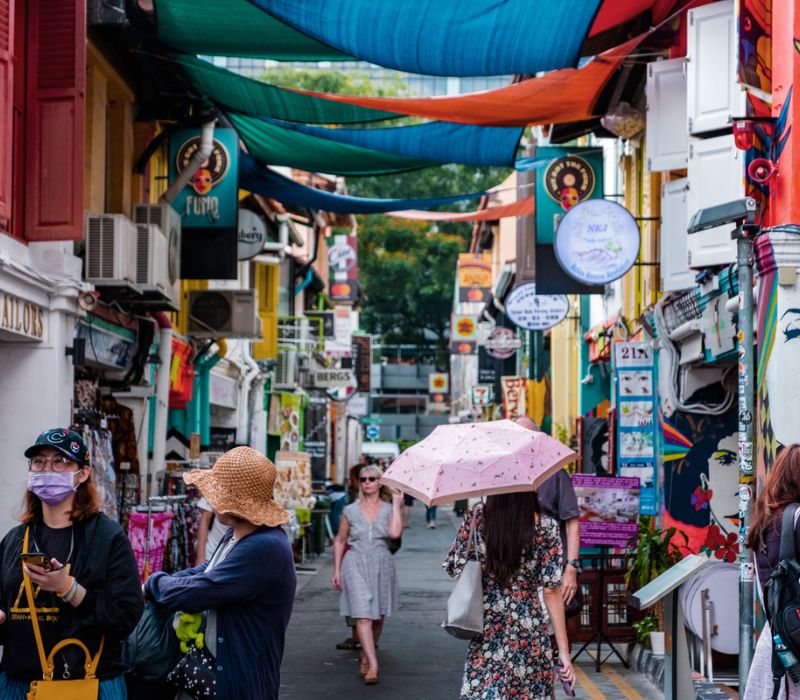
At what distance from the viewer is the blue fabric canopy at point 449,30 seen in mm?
11062

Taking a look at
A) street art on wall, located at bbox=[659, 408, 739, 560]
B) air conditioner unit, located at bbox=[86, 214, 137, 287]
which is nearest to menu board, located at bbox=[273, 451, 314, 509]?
air conditioner unit, located at bbox=[86, 214, 137, 287]

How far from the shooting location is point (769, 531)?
605 centimetres

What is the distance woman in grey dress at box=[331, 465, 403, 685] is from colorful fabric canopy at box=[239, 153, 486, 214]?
6.37 metres

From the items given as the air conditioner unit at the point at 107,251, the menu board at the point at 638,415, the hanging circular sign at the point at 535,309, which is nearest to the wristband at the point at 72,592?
the air conditioner unit at the point at 107,251

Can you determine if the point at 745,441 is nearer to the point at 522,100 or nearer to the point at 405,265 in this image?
the point at 522,100

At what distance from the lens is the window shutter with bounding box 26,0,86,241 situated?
1143cm

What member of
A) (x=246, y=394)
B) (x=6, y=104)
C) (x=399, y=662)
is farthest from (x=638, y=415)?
(x=246, y=394)

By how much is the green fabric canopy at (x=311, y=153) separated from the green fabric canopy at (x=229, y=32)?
244 cm

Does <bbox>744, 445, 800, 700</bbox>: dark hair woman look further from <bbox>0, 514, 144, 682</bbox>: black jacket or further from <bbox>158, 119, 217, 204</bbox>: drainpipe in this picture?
<bbox>158, 119, 217, 204</bbox>: drainpipe

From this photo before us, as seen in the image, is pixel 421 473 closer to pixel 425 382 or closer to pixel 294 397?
pixel 294 397

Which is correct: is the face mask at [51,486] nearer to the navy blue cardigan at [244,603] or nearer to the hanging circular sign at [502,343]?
the navy blue cardigan at [244,603]

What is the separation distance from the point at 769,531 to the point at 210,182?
11.8 metres

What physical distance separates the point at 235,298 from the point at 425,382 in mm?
62112

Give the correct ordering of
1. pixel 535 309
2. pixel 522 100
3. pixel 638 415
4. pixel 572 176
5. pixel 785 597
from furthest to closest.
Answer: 1. pixel 535 309
2. pixel 572 176
3. pixel 638 415
4. pixel 522 100
5. pixel 785 597
